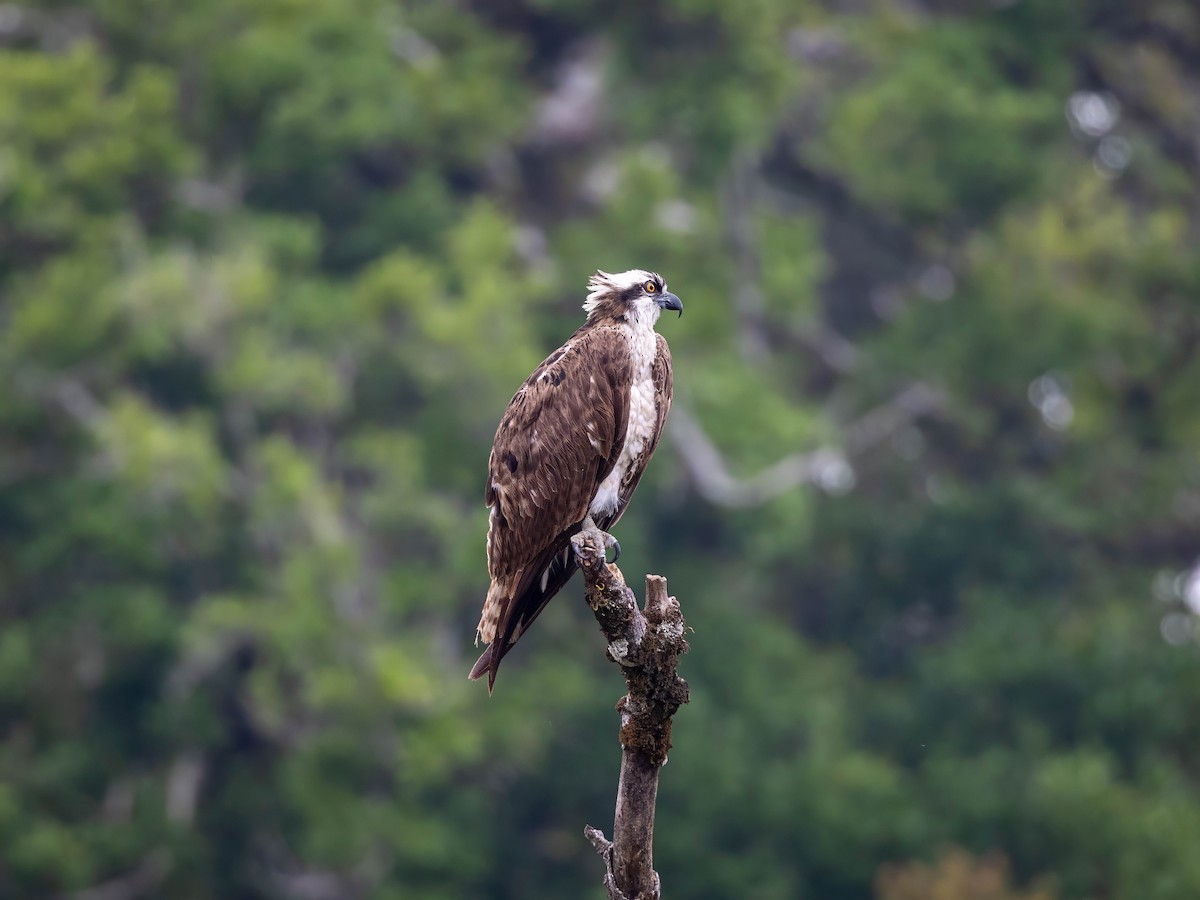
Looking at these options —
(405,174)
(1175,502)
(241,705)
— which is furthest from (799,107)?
(241,705)

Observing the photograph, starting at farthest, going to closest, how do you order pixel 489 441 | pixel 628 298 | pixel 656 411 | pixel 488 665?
pixel 489 441, pixel 628 298, pixel 656 411, pixel 488 665

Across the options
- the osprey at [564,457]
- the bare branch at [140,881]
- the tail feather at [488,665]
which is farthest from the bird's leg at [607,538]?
the bare branch at [140,881]

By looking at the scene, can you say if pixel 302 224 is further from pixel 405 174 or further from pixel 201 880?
pixel 201 880

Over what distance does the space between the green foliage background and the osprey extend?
446 inches

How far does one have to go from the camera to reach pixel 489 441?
22.0m

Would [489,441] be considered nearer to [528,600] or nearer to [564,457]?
[564,457]

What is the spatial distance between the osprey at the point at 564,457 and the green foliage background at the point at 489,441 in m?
11.3

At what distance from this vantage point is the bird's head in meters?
8.29

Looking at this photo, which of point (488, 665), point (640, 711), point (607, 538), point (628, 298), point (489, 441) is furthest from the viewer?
point (489, 441)

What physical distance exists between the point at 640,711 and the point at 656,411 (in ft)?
6.16

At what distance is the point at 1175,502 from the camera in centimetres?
2445

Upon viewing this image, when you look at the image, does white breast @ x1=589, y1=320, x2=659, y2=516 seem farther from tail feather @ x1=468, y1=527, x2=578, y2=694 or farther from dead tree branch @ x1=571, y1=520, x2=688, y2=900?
dead tree branch @ x1=571, y1=520, x2=688, y2=900

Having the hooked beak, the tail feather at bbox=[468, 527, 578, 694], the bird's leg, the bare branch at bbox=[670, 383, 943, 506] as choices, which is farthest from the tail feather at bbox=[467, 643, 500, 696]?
the bare branch at bbox=[670, 383, 943, 506]

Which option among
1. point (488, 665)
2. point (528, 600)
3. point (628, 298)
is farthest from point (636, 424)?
point (488, 665)
